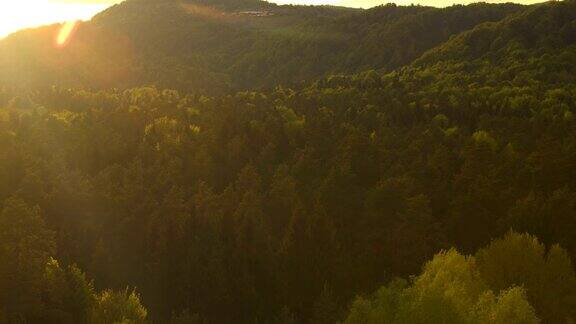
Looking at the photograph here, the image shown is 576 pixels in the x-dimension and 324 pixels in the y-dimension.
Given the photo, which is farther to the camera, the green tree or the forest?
the forest

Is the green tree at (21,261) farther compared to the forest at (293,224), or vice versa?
the forest at (293,224)

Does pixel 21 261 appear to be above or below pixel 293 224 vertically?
above

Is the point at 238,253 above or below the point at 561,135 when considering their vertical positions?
below

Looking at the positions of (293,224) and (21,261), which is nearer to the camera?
(21,261)

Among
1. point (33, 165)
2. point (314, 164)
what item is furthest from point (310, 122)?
point (33, 165)

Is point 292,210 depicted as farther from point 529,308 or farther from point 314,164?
point 529,308

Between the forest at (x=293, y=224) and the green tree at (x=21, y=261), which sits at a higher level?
the green tree at (x=21, y=261)

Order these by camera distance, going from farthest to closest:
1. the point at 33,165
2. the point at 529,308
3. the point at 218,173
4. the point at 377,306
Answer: the point at 218,173
the point at 33,165
the point at 377,306
the point at 529,308

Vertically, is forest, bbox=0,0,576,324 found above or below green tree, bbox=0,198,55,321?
below

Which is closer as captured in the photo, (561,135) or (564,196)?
(564,196)

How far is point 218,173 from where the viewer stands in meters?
147

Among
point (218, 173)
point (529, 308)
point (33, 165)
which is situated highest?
point (529, 308)

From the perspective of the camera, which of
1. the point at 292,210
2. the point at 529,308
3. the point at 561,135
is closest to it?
the point at 529,308

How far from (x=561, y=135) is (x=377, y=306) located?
85.8 meters
